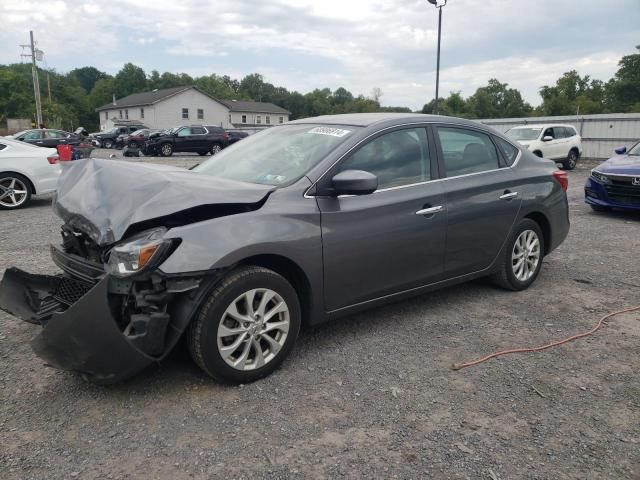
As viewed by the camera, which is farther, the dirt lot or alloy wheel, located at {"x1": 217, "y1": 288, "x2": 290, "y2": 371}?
alloy wheel, located at {"x1": 217, "y1": 288, "x2": 290, "y2": 371}

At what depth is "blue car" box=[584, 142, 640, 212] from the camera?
8.83 metres

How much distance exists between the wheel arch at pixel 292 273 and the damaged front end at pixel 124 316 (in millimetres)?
374

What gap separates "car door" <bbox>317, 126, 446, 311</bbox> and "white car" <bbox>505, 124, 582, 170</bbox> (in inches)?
636

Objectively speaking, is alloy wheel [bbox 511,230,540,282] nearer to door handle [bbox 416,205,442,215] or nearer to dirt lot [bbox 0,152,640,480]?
dirt lot [bbox 0,152,640,480]

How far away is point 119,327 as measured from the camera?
9.53ft

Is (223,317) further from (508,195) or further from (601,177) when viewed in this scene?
(601,177)

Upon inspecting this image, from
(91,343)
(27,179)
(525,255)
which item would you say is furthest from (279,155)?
(27,179)

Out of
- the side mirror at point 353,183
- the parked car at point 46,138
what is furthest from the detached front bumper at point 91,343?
the parked car at point 46,138

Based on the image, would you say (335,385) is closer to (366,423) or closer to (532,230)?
(366,423)

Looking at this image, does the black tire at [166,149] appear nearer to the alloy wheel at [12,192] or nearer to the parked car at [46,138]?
the parked car at [46,138]

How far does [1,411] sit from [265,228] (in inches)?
70.7

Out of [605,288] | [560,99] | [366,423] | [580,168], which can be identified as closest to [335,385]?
[366,423]


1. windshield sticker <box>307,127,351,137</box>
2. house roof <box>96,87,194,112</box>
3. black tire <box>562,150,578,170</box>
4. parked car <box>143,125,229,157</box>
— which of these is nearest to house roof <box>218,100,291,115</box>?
house roof <box>96,87,194,112</box>

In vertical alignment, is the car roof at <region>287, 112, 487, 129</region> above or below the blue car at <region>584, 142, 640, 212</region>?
above
